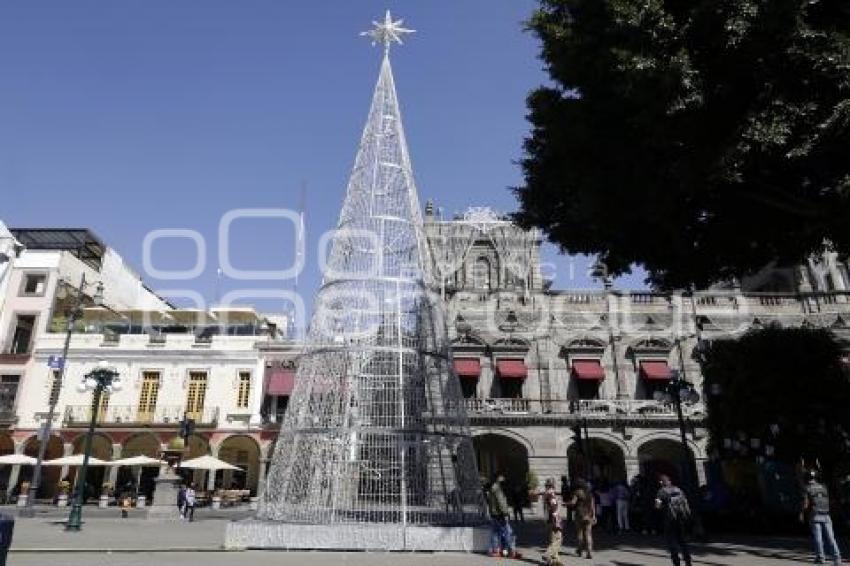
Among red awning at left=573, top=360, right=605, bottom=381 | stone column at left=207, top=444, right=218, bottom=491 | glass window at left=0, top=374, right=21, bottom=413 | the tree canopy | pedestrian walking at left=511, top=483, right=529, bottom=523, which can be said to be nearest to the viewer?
the tree canopy

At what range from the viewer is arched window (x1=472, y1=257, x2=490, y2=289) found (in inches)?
1320

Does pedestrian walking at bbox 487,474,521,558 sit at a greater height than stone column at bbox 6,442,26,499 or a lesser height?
lesser

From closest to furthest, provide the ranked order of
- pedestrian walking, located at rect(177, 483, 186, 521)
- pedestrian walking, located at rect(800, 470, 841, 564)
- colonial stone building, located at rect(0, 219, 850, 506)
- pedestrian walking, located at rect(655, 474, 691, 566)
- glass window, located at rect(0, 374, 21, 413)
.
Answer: pedestrian walking, located at rect(655, 474, 691, 566), pedestrian walking, located at rect(800, 470, 841, 564), pedestrian walking, located at rect(177, 483, 186, 521), colonial stone building, located at rect(0, 219, 850, 506), glass window, located at rect(0, 374, 21, 413)

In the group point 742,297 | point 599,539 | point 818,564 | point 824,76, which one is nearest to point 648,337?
point 742,297

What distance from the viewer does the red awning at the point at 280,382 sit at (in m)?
30.2

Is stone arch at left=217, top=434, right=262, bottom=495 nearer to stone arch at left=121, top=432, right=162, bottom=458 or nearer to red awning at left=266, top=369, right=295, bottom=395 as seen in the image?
red awning at left=266, top=369, right=295, bottom=395

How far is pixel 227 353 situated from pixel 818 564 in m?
27.1

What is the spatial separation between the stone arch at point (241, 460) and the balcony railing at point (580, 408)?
11.4 m

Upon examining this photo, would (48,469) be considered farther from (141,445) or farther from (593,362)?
(593,362)

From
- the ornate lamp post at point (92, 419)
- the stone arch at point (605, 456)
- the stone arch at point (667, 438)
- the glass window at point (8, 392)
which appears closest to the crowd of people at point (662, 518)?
the ornate lamp post at point (92, 419)

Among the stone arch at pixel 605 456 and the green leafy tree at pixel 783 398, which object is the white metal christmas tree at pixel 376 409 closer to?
the green leafy tree at pixel 783 398

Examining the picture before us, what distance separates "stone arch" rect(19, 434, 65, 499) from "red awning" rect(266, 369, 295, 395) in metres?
10.4

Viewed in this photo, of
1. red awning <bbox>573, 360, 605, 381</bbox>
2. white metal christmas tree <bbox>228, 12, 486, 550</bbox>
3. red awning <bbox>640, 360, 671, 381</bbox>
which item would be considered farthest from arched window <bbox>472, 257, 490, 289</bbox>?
white metal christmas tree <bbox>228, 12, 486, 550</bbox>

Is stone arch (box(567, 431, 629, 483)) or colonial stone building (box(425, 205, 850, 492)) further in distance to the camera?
colonial stone building (box(425, 205, 850, 492))
